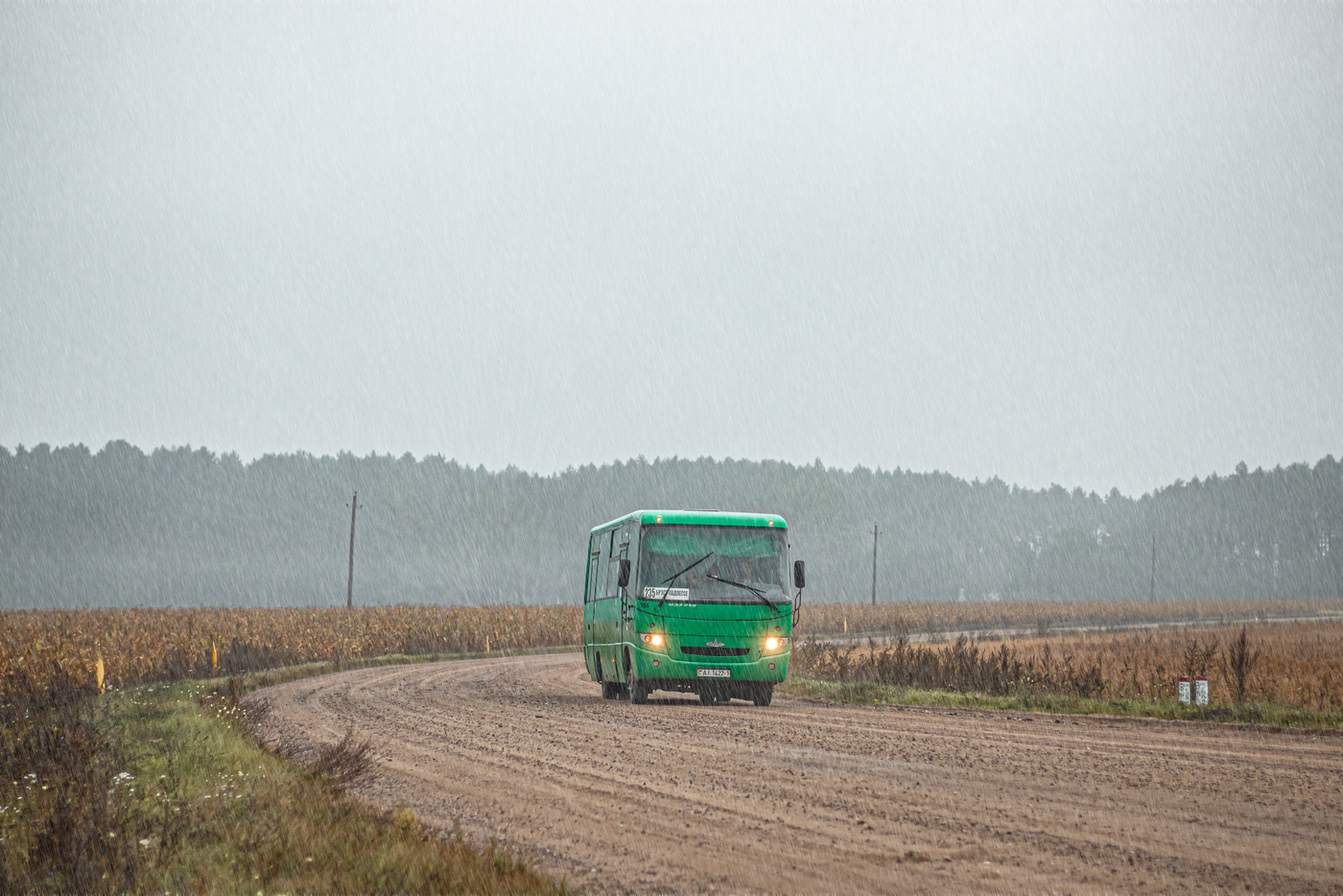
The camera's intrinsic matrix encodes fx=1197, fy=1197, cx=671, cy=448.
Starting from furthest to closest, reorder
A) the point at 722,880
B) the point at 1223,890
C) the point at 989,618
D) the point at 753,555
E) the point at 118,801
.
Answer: the point at 989,618 → the point at 753,555 → the point at 118,801 → the point at 722,880 → the point at 1223,890

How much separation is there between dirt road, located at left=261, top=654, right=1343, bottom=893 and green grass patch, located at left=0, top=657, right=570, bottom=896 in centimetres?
65

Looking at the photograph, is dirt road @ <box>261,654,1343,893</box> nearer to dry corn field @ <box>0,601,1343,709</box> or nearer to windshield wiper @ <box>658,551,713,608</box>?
windshield wiper @ <box>658,551,713,608</box>

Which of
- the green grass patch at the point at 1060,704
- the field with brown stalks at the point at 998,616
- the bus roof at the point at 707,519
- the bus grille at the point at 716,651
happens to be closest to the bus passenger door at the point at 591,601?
the bus roof at the point at 707,519

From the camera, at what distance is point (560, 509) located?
7141 inches

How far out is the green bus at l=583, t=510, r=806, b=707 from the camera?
66.9 feet

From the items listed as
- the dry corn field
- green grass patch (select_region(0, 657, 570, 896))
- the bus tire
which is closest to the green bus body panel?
the bus tire

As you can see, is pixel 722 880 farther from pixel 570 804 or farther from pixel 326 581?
pixel 326 581

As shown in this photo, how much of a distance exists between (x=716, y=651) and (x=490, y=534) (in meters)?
153

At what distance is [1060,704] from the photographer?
66.0 feet

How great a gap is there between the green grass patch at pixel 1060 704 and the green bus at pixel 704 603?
2.61 m

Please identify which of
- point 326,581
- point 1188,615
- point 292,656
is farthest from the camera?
point 326,581

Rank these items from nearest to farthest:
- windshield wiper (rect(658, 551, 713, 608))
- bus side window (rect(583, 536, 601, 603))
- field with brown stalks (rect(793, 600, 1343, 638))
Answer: windshield wiper (rect(658, 551, 713, 608)) → bus side window (rect(583, 536, 601, 603)) → field with brown stalks (rect(793, 600, 1343, 638))

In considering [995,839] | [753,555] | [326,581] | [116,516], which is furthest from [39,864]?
[116,516]

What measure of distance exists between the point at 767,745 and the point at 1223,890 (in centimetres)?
789
